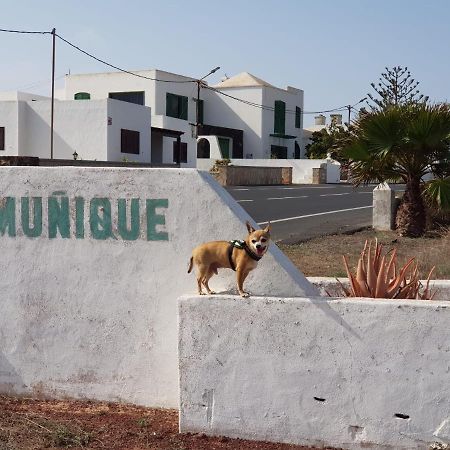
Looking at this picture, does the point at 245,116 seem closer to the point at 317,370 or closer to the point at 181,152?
the point at 181,152

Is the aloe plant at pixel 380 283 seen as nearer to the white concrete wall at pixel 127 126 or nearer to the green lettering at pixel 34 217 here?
the green lettering at pixel 34 217

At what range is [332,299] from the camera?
15.0 feet

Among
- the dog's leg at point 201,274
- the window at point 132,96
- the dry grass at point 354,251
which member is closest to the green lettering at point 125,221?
the dog's leg at point 201,274

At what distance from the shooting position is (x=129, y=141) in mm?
42812

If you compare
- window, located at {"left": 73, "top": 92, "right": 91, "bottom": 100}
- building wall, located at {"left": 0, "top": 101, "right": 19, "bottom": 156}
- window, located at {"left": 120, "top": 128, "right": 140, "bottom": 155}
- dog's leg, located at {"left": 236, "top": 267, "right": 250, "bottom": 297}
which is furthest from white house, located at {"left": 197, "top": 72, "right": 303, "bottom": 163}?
dog's leg, located at {"left": 236, "top": 267, "right": 250, "bottom": 297}

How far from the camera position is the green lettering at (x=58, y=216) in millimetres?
5391

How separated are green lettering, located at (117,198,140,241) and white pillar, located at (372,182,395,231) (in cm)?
1239

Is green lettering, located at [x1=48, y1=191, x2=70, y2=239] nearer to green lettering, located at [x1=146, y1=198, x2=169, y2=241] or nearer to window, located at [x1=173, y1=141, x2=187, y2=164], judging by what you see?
green lettering, located at [x1=146, y1=198, x2=169, y2=241]

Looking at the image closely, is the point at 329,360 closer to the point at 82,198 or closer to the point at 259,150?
the point at 82,198

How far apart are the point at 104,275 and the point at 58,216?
0.55 metres

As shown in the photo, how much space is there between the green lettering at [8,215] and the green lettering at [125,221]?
0.82m

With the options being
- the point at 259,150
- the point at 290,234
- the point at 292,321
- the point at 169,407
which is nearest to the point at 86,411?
the point at 169,407

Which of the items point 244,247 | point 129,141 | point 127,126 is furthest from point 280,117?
point 244,247

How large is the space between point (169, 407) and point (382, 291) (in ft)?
5.42
